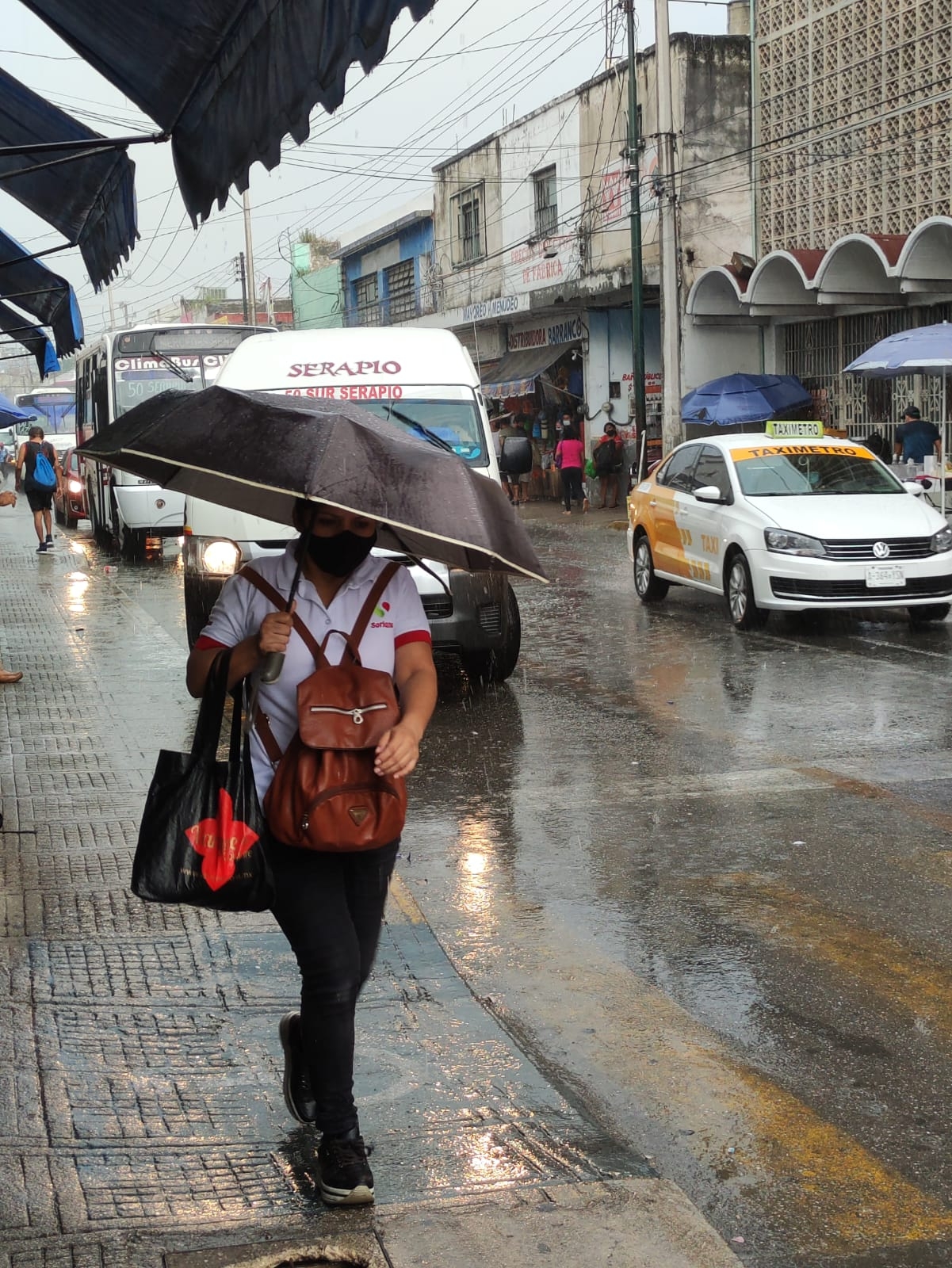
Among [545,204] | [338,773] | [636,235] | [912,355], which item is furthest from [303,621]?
[545,204]

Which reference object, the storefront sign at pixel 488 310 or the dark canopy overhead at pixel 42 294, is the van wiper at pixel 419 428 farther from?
the storefront sign at pixel 488 310

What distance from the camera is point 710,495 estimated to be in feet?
44.7

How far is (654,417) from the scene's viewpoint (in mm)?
33094

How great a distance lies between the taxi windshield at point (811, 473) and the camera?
13719mm

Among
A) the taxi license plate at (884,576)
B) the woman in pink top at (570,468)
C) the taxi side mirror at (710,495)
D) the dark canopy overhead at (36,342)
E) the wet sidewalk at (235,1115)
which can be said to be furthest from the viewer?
the woman in pink top at (570,468)

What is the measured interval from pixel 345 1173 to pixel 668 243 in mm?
24139

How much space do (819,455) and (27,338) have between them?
787 centimetres

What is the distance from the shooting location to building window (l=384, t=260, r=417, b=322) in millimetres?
45250

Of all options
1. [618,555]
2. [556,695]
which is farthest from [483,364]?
[556,695]

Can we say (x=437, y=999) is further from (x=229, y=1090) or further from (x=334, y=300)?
(x=334, y=300)

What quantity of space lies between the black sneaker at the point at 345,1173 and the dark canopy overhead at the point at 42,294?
9009 millimetres

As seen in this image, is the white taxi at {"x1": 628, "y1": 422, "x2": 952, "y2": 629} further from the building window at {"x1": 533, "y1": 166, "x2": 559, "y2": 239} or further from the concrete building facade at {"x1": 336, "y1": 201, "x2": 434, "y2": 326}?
the concrete building facade at {"x1": 336, "y1": 201, "x2": 434, "y2": 326}

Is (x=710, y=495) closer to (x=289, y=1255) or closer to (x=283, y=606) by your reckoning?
(x=283, y=606)

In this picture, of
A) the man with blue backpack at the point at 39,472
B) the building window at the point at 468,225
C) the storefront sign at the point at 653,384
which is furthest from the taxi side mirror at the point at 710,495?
Result: the building window at the point at 468,225
